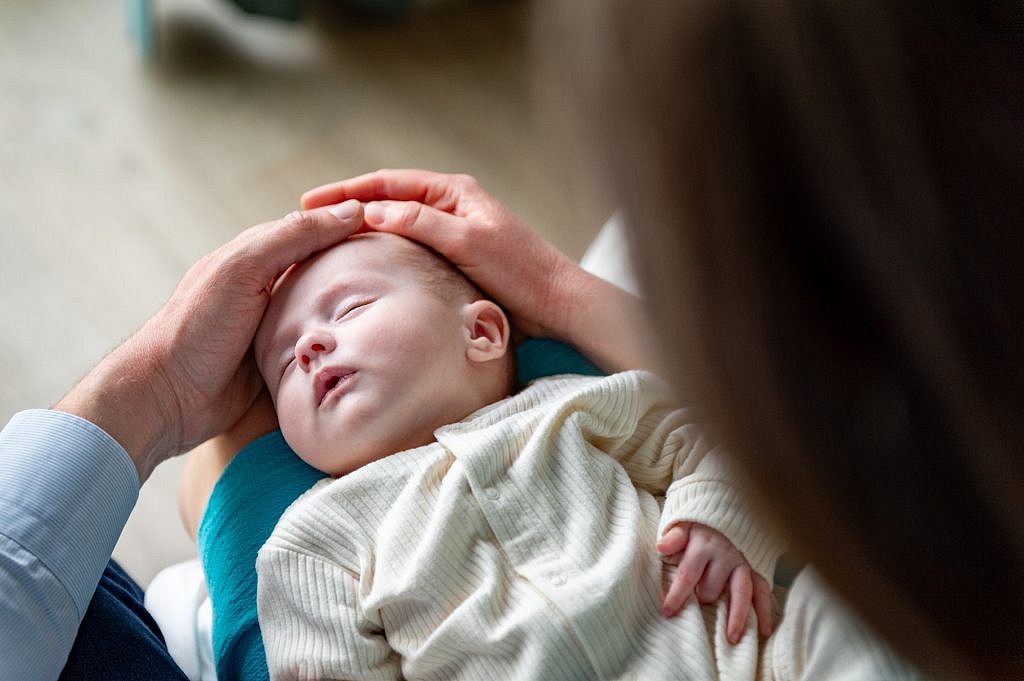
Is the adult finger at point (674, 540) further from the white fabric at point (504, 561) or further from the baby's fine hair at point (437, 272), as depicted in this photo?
the baby's fine hair at point (437, 272)

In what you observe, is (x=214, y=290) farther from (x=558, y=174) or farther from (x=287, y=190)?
(x=287, y=190)

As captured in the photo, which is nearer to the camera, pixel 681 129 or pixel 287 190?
pixel 681 129

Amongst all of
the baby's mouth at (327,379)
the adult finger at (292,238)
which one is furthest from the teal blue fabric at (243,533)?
the adult finger at (292,238)

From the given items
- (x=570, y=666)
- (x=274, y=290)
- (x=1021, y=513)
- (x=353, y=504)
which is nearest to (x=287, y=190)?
(x=274, y=290)

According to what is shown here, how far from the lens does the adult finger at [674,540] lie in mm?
1106

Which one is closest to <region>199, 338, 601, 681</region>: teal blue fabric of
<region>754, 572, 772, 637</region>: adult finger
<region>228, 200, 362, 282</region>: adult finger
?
<region>228, 200, 362, 282</region>: adult finger

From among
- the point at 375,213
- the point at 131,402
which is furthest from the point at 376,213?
the point at 131,402

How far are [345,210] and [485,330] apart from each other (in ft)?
0.77

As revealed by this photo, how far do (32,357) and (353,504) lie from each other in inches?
49.0

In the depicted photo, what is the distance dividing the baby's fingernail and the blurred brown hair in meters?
0.78

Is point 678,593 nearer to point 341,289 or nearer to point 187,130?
point 341,289

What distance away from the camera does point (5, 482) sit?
0.99 m

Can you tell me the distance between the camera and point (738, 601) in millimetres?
1085

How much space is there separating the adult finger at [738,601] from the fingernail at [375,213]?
24.7 inches
